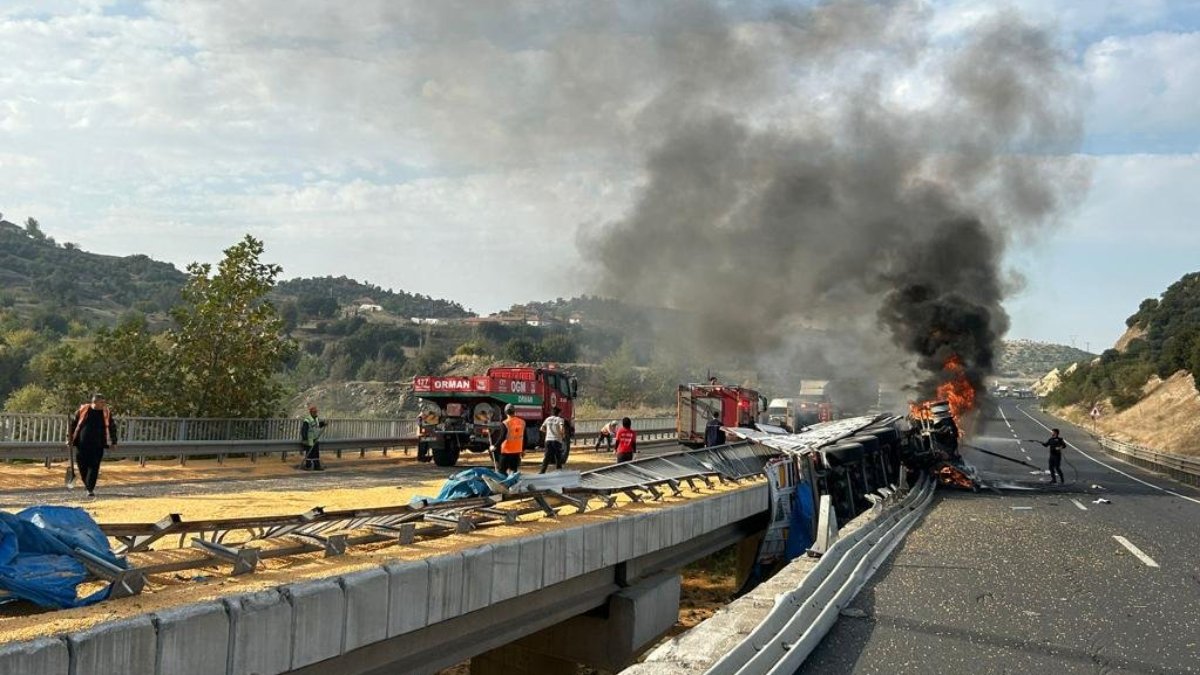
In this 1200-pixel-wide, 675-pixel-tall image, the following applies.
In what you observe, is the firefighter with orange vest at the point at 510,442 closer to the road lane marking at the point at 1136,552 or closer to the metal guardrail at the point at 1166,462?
the road lane marking at the point at 1136,552

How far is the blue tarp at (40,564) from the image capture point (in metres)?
5.29

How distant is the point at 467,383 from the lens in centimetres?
2536

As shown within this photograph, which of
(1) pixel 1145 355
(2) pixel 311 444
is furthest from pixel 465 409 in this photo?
(1) pixel 1145 355

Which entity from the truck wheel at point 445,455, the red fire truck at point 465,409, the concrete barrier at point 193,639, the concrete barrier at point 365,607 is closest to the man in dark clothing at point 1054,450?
the red fire truck at point 465,409

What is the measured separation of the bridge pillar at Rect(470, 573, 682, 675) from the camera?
10781 mm

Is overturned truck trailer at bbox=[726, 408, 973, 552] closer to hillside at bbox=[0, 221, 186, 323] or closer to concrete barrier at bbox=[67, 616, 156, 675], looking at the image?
concrete barrier at bbox=[67, 616, 156, 675]

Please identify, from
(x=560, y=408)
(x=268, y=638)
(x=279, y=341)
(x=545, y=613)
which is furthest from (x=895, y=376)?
(x=268, y=638)

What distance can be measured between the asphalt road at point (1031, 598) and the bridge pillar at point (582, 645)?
289 cm

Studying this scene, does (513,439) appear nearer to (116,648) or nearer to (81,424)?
(81,424)

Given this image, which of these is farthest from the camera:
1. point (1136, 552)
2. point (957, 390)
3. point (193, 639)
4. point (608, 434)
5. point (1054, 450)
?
point (608, 434)

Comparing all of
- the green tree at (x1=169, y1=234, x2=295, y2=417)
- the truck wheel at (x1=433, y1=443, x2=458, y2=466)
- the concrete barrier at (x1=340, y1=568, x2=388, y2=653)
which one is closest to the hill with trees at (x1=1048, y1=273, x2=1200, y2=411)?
the truck wheel at (x1=433, y1=443, x2=458, y2=466)

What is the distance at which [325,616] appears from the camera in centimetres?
596

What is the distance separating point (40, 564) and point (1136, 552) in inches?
500

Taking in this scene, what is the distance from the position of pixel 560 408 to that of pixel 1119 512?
15030mm
